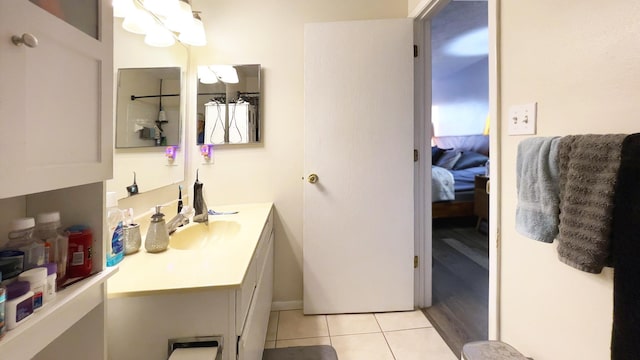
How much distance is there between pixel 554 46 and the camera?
916mm

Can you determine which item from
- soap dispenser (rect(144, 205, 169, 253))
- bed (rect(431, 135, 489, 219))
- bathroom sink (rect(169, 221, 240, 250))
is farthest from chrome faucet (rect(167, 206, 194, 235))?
bed (rect(431, 135, 489, 219))

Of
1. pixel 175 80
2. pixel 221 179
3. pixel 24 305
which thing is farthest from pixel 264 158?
pixel 24 305

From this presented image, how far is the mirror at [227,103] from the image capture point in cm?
200

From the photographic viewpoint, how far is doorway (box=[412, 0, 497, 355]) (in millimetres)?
1981

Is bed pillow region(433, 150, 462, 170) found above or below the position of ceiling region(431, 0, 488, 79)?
below

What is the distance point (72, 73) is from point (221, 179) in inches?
58.5

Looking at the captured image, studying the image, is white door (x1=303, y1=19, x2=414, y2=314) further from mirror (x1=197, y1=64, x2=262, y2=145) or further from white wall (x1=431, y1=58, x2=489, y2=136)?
white wall (x1=431, y1=58, x2=489, y2=136)

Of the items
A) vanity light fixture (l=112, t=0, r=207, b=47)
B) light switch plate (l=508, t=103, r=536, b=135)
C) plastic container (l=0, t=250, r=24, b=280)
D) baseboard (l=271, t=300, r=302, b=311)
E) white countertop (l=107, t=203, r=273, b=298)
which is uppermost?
vanity light fixture (l=112, t=0, r=207, b=47)

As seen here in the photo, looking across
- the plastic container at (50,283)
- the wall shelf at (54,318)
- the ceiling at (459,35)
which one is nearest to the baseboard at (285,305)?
the wall shelf at (54,318)

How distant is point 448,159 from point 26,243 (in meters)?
5.29

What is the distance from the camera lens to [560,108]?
90 centimetres

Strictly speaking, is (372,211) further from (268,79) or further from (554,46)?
(554,46)

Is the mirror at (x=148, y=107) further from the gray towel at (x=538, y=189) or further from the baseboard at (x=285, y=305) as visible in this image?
the gray towel at (x=538, y=189)

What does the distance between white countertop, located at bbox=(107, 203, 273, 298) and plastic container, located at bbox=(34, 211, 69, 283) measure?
189 mm
